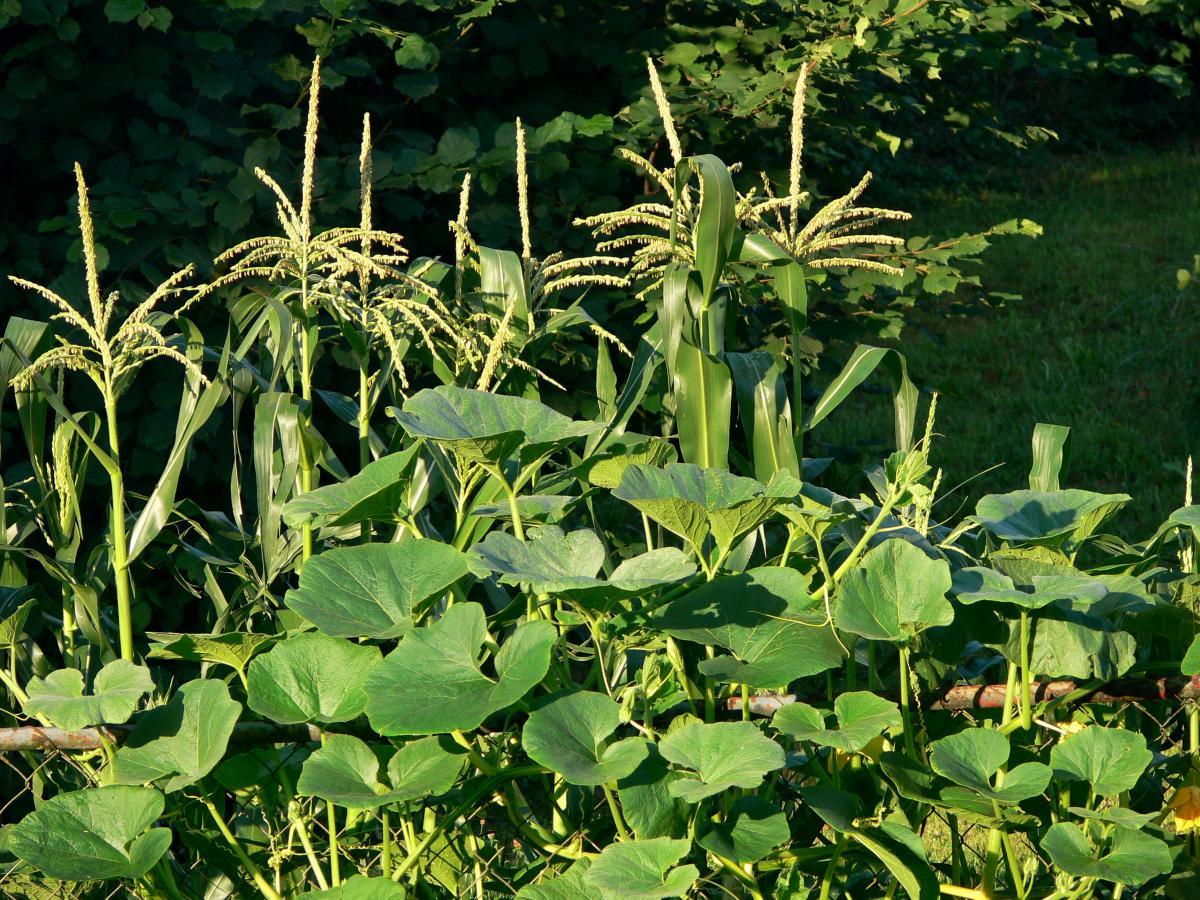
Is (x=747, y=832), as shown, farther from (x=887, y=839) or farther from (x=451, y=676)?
(x=451, y=676)

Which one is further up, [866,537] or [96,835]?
[866,537]

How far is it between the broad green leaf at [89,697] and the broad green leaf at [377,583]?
216 mm

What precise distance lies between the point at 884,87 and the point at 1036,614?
336 cm

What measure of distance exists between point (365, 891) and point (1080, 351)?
18.7ft

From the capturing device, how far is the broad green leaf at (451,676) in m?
1.28

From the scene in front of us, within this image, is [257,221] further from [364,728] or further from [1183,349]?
[1183,349]

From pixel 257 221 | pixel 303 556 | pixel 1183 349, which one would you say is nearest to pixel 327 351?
pixel 257 221

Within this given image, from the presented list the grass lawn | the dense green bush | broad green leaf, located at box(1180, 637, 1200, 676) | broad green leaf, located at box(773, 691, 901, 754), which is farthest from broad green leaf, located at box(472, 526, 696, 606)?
the grass lawn

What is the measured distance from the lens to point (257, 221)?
3033 millimetres

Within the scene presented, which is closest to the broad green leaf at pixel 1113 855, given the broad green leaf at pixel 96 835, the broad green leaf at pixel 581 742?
the broad green leaf at pixel 581 742

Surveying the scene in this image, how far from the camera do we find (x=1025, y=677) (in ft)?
4.91

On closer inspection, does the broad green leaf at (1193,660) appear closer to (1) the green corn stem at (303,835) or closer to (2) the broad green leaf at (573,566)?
(2) the broad green leaf at (573,566)

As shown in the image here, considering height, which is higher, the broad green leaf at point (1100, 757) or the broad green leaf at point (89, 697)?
the broad green leaf at point (89, 697)

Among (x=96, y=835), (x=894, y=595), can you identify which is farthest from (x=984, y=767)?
(x=96, y=835)
